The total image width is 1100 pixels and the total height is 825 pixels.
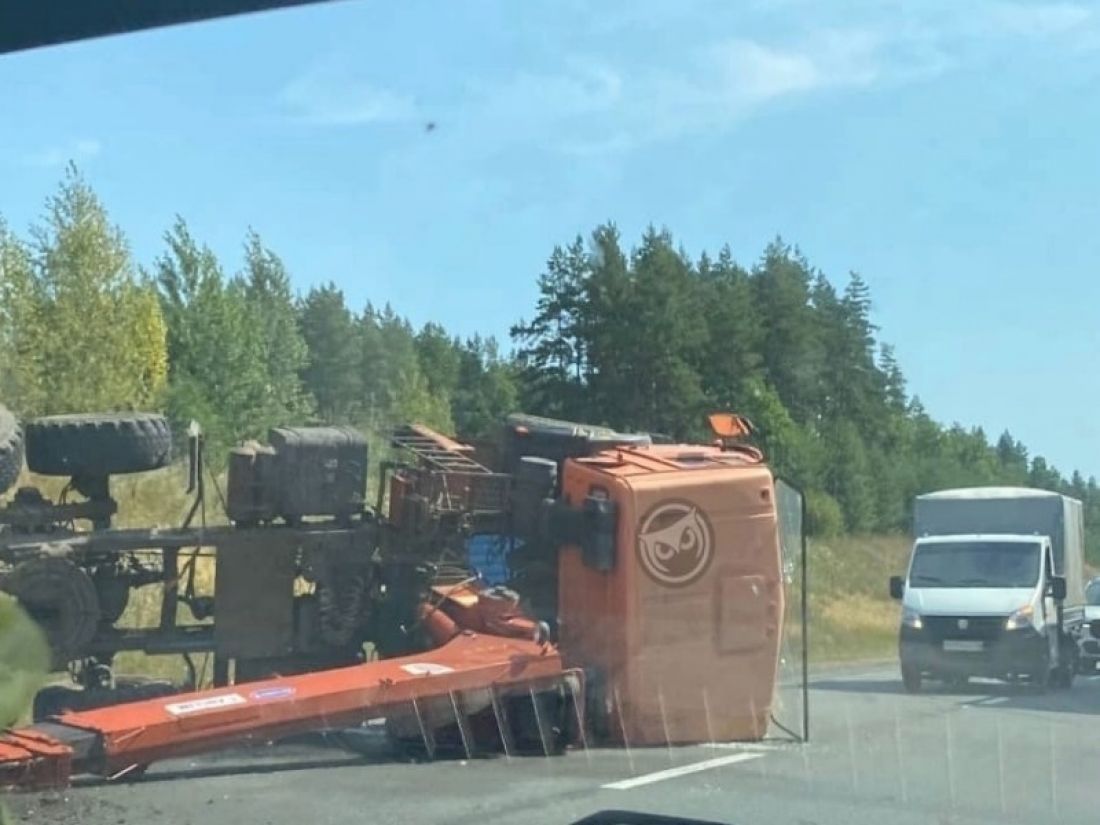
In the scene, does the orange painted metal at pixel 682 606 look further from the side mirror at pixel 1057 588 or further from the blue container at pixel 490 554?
the side mirror at pixel 1057 588

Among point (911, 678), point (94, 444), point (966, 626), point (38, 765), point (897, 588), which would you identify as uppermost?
point (94, 444)

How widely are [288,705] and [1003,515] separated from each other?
632 inches

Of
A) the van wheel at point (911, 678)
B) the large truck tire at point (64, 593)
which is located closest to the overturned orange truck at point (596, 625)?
the large truck tire at point (64, 593)

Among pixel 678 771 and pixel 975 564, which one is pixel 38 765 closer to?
pixel 678 771

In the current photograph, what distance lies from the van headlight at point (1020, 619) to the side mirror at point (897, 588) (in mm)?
1305

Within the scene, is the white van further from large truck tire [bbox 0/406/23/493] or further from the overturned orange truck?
large truck tire [bbox 0/406/23/493]

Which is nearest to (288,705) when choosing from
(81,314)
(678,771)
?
(678,771)

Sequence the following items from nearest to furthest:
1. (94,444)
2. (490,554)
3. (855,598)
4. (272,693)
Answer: (272,693) < (94,444) < (490,554) < (855,598)

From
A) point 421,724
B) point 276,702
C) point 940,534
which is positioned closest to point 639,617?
point 421,724

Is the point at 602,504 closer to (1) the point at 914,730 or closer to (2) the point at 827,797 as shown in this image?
(2) the point at 827,797

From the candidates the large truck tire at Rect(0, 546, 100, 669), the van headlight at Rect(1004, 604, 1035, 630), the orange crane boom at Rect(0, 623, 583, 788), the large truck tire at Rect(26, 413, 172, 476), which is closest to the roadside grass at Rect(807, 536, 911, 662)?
the van headlight at Rect(1004, 604, 1035, 630)

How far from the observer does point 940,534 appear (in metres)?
23.6

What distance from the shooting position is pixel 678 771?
10430mm

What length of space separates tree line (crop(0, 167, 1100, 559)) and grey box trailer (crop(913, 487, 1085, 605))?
0.32m
